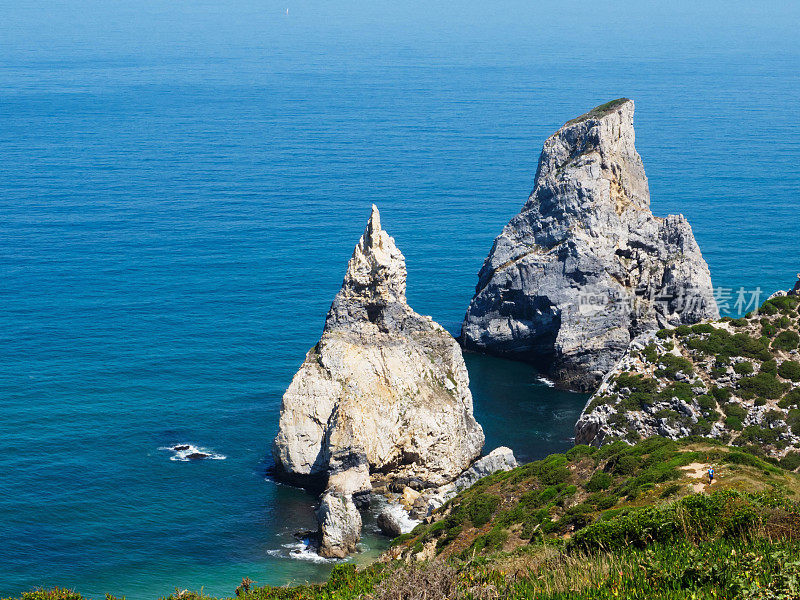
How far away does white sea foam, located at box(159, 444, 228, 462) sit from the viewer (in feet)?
225

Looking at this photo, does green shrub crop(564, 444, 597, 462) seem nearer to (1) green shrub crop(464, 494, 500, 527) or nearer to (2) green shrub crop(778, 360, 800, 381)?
(1) green shrub crop(464, 494, 500, 527)

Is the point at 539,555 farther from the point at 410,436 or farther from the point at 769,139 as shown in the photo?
the point at 769,139

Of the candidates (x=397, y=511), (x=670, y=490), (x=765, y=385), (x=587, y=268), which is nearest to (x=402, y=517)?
(x=397, y=511)

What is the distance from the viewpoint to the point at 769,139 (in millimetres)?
173375

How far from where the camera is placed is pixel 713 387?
5812 cm

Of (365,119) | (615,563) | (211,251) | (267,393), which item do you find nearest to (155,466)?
(267,393)

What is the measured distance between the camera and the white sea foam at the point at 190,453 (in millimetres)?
68688

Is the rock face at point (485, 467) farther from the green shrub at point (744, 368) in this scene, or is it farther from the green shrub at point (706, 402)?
the green shrub at point (744, 368)

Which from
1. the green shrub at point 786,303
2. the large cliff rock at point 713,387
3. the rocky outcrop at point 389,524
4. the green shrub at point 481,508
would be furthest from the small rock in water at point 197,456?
the green shrub at point 786,303

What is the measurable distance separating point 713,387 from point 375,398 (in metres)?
20.7

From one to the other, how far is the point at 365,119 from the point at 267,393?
4839 inches

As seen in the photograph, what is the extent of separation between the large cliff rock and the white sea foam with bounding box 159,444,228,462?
2527cm

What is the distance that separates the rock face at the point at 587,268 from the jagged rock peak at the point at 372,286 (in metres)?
21.3

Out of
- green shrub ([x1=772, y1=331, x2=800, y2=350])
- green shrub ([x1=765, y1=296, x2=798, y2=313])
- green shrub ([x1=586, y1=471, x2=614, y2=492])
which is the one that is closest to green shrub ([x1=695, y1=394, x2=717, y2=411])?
green shrub ([x1=772, y1=331, x2=800, y2=350])
